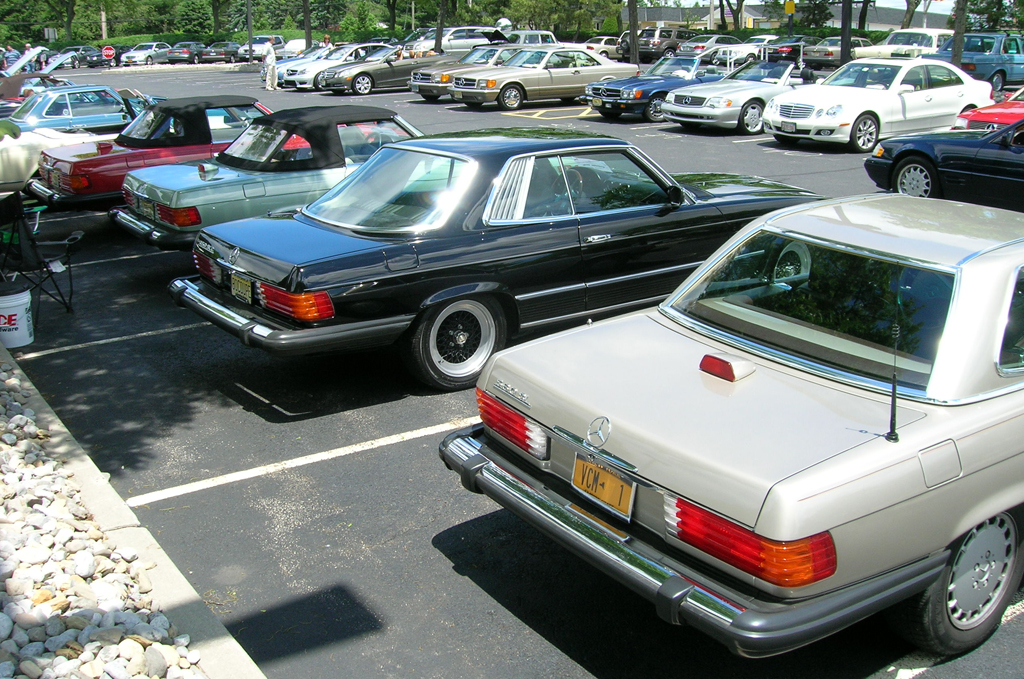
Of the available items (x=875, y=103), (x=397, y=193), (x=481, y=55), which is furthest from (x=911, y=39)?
(x=397, y=193)

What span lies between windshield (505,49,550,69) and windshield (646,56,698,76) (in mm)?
2946

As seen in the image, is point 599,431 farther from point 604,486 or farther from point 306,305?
point 306,305

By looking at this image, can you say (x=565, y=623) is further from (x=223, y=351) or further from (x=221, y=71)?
(x=221, y=71)

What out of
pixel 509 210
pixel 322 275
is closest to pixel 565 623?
pixel 322 275

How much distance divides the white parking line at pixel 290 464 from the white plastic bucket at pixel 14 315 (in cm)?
291

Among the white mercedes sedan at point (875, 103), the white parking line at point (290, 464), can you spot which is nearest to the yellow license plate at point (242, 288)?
the white parking line at point (290, 464)

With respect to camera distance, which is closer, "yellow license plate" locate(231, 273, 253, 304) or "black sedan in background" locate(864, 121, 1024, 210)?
"yellow license plate" locate(231, 273, 253, 304)

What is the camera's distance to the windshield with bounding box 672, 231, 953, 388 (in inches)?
129

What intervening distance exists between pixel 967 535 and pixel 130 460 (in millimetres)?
4223

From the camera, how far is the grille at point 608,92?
65.7 ft

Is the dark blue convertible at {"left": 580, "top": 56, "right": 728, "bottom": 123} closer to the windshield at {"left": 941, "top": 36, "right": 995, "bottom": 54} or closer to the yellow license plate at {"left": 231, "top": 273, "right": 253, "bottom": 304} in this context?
the windshield at {"left": 941, "top": 36, "right": 995, "bottom": 54}

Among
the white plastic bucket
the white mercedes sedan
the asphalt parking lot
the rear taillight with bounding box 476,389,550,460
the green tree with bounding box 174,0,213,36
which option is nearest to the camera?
the asphalt parking lot

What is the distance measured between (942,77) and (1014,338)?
14969 millimetres

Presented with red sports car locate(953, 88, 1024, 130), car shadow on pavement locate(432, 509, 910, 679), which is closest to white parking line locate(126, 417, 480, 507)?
car shadow on pavement locate(432, 509, 910, 679)
